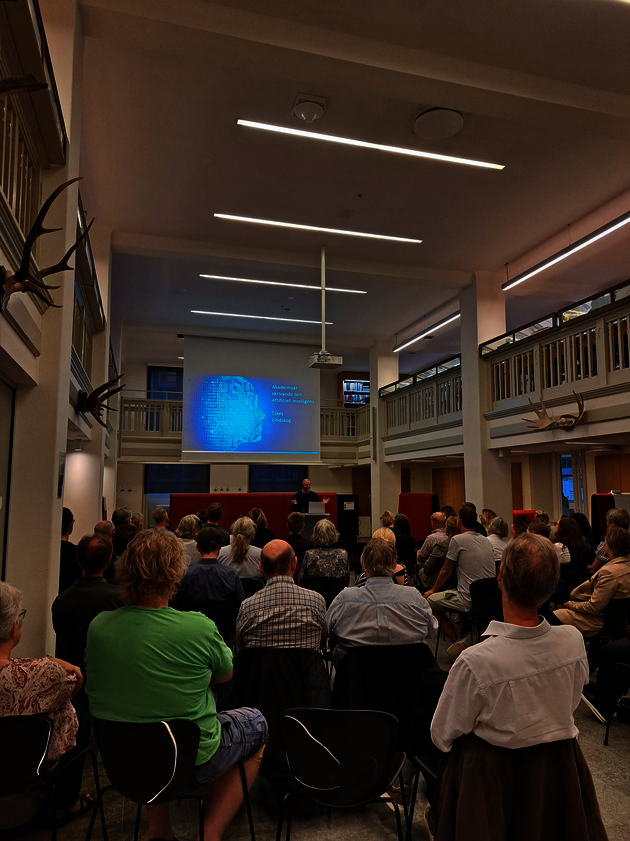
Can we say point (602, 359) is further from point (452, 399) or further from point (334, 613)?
point (334, 613)

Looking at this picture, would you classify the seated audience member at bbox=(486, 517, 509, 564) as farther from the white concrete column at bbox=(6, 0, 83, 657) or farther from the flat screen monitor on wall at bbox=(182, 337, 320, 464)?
the flat screen monitor on wall at bbox=(182, 337, 320, 464)

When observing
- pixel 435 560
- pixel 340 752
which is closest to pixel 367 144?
pixel 435 560

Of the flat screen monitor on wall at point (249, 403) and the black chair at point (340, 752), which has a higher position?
the flat screen monitor on wall at point (249, 403)

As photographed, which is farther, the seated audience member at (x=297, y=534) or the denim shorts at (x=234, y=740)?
the seated audience member at (x=297, y=534)

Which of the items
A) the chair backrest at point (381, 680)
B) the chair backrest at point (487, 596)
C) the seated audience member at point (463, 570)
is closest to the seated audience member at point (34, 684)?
the chair backrest at point (381, 680)

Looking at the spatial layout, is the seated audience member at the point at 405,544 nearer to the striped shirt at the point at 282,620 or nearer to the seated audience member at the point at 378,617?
the seated audience member at the point at 378,617

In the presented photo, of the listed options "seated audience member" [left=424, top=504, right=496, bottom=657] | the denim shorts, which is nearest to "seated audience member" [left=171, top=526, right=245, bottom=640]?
the denim shorts

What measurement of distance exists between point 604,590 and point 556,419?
4.33 meters

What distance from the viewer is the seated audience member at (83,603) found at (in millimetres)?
2838

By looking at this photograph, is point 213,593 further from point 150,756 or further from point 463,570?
point 463,570

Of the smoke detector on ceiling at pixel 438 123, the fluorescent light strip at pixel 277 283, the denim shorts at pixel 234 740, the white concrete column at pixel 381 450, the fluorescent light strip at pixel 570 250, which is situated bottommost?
the denim shorts at pixel 234 740

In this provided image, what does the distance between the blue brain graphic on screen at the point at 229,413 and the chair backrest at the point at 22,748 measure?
9767 millimetres

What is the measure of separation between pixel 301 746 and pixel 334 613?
888 mm

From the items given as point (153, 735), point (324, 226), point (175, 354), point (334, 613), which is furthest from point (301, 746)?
point (175, 354)
